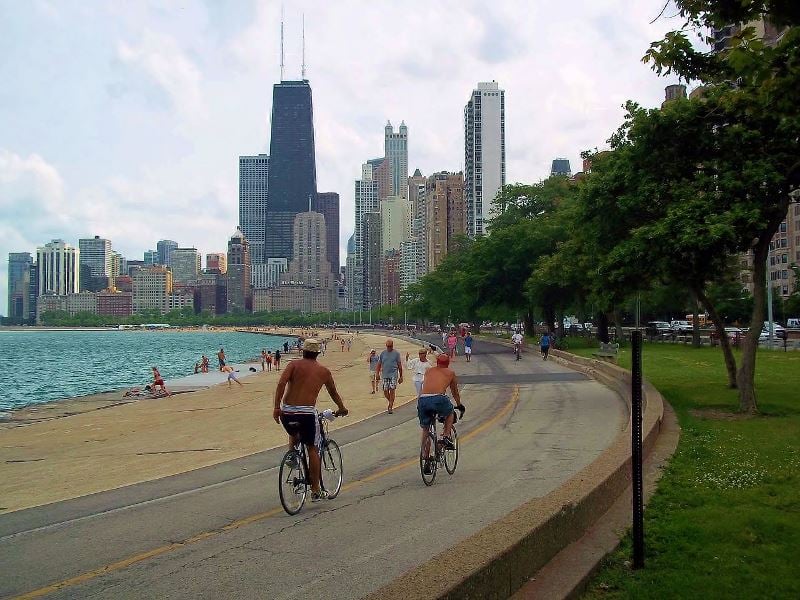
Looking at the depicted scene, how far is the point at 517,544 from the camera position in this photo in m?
5.34

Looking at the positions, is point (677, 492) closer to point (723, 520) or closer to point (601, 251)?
point (723, 520)

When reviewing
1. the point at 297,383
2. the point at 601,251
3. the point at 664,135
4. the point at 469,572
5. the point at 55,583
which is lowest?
the point at 55,583

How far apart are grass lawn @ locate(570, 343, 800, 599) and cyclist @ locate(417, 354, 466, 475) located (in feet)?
9.50

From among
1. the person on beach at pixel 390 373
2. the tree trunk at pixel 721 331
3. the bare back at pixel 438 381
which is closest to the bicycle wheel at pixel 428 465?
the bare back at pixel 438 381

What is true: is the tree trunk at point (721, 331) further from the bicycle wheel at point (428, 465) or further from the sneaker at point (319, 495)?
the sneaker at point (319, 495)

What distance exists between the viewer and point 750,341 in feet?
54.3

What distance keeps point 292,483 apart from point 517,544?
13.6 ft

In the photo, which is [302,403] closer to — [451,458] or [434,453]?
[434,453]

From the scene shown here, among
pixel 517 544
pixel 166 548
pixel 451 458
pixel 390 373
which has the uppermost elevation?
pixel 390 373

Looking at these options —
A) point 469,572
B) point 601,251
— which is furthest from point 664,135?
point 469,572

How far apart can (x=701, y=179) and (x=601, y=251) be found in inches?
166

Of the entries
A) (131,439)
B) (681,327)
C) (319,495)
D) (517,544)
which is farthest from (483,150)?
(517,544)

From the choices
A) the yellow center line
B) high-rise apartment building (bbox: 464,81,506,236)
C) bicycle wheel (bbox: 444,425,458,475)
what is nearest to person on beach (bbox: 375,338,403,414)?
the yellow center line

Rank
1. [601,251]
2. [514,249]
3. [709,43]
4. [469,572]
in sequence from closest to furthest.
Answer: [469,572] → [709,43] → [601,251] → [514,249]
